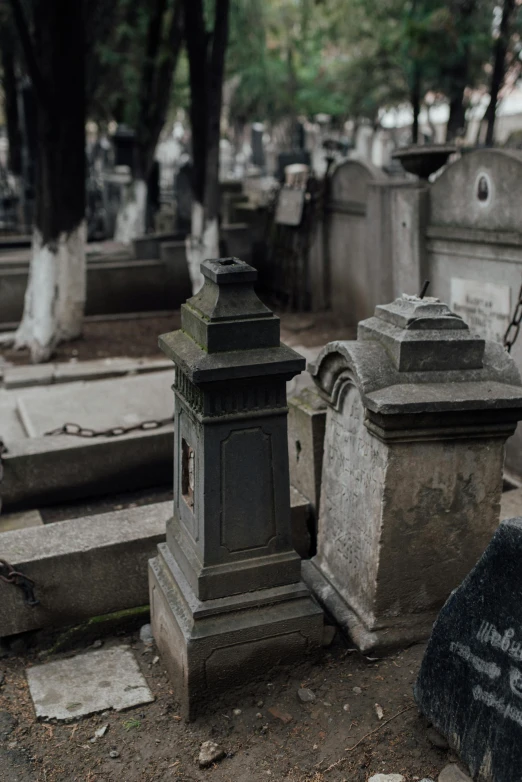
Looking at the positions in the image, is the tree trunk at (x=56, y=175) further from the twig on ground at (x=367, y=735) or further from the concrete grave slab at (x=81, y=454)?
the twig on ground at (x=367, y=735)

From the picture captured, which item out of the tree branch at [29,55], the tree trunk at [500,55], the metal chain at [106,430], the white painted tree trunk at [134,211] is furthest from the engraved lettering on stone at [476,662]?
the tree trunk at [500,55]

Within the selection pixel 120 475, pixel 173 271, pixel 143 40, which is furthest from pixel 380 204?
pixel 143 40

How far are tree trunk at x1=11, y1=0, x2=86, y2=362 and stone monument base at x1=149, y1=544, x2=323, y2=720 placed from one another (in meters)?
5.73

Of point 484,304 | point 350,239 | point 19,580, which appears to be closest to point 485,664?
point 19,580

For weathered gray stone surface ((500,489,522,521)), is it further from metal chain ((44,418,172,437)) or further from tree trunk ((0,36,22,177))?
tree trunk ((0,36,22,177))

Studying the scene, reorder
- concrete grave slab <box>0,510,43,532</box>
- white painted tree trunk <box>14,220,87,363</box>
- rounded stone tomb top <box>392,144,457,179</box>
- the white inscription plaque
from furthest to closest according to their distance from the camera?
white painted tree trunk <box>14,220,87,363</box> → rounded stone tomb top <box>392,144,457,179</box> → the white inscription plaque → concrete grave slab <box>0,510,43,532</box>

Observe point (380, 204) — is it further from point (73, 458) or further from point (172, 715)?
point (172, 715)

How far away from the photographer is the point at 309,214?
11.0 meters

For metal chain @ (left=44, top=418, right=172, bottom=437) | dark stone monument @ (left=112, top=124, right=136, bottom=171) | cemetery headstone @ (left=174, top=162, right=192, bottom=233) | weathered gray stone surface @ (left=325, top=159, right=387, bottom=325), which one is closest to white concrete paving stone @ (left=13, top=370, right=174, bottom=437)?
metal chain @ (left=44, top=418, right=172, bottom=437)

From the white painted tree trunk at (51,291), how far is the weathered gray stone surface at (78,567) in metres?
4.81

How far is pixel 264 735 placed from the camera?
3.45 m

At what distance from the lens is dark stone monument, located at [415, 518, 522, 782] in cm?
273

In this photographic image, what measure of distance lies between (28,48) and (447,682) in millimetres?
7719

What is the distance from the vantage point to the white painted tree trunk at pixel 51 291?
29.1 ft
